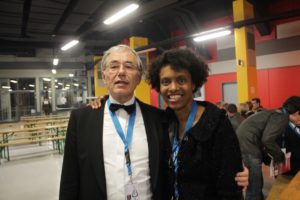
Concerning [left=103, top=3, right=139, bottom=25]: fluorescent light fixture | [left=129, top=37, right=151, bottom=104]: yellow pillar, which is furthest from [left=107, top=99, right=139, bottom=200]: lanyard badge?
[left=129, top=37, right=151, bottom=104]: yellow pillar

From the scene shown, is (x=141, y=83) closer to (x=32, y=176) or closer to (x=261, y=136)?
(x=32, y=176)

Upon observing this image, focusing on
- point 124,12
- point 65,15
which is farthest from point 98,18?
point 124,12

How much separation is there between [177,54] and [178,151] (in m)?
0.53

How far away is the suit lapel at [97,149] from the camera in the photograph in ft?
4.36

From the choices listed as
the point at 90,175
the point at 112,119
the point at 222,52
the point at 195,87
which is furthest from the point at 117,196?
the point at 222,52

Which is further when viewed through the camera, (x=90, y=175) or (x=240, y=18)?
(x=240, y=18)

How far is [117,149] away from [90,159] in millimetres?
154

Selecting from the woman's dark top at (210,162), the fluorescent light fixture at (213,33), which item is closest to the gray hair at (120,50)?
the woman's dark top at (210,162)

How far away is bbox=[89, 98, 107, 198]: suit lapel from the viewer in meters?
1.33

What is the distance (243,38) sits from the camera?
774cm

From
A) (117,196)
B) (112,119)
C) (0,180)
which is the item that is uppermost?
(112,119)

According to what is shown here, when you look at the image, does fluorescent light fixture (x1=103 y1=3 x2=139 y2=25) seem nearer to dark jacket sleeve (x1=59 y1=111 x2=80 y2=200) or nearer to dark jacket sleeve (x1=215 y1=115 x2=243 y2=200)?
dark jacket sleeve (x1=59 y1=111 x2=80 y2=200)

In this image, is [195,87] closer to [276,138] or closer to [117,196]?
[117,196]

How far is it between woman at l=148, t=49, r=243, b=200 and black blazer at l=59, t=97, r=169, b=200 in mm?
82
